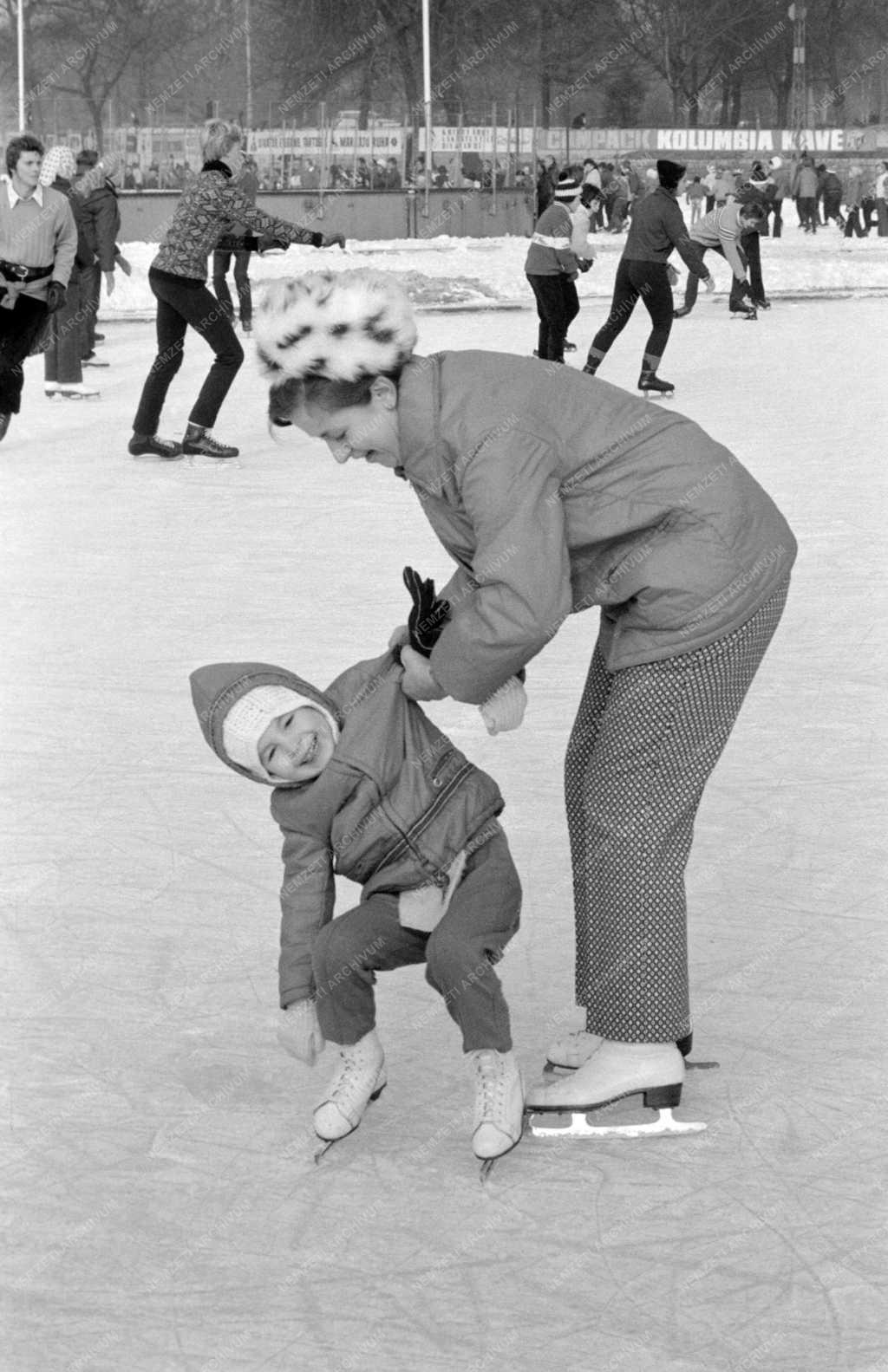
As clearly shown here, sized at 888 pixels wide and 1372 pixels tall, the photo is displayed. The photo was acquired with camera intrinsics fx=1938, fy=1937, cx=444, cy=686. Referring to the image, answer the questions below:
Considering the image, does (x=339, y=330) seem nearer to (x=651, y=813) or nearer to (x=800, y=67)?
(x=651, y=813)

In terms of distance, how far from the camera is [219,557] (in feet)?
22.2

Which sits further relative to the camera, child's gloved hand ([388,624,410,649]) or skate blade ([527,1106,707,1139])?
skate blade ([527,1106,707,1139])

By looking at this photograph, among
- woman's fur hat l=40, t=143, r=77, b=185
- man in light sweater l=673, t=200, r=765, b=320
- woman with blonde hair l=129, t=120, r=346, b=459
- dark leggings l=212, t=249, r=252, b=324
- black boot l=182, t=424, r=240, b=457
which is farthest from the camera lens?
man in light sweater l=673, t=200, r=765, b=320

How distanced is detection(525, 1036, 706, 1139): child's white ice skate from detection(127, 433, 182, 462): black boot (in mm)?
6520

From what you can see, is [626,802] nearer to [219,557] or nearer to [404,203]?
[219,557]

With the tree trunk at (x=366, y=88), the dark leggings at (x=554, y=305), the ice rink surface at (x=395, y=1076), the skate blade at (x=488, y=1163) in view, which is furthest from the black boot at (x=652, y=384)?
the tree trunk at (x=366, y=88)

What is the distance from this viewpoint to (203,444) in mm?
8820

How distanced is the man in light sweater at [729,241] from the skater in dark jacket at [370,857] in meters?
14.3

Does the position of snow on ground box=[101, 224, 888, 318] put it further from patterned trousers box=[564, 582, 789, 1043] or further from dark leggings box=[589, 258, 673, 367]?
patterned trousers box=[564, 582, 789, 1043]

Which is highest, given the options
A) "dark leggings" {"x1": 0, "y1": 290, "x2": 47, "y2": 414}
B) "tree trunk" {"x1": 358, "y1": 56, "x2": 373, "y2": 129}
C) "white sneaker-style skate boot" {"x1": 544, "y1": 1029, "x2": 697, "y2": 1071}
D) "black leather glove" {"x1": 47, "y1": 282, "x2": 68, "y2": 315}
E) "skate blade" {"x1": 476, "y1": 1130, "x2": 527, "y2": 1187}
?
"tree trunk" {"x1": 358, "y1": 56, "x2": 373, "y2": 129}

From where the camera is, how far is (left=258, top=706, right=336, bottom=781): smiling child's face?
98.5 inches

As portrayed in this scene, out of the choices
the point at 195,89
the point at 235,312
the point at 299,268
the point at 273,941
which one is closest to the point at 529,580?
the point at 273,941

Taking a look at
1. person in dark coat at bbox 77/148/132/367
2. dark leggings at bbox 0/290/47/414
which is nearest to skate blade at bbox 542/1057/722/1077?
dark leggings at bbox 0/290/47/414

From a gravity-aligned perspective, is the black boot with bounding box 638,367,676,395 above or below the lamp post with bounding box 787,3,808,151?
below
